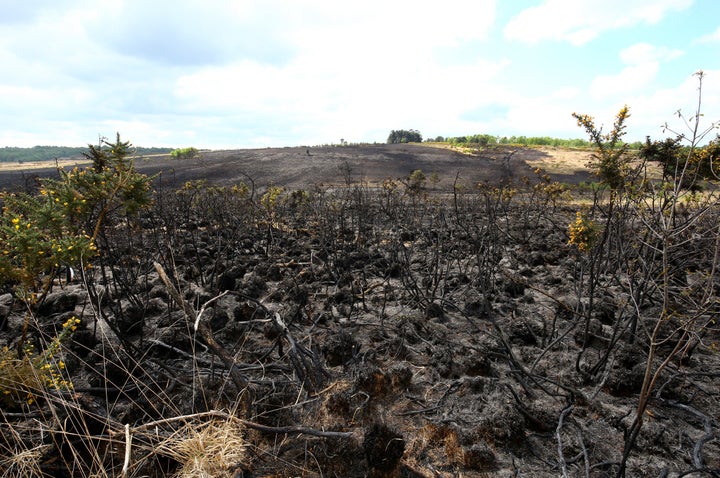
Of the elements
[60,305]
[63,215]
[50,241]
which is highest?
[63,215]

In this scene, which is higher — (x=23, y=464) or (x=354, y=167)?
(x=354, y=167)

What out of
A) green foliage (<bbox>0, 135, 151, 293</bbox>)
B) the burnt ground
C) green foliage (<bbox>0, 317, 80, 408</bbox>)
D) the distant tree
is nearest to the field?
green foliage (<bbox>0, 317, 80, 408</bbox>)

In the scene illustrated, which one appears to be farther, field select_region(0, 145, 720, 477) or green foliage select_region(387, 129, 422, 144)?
green foliage select_region(387, 129, 422, 144)

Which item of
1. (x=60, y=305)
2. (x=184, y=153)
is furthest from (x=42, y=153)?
(x=60, y=305)

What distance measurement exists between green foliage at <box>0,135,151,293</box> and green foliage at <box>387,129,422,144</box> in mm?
76780

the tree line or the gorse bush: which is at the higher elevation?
the tree line

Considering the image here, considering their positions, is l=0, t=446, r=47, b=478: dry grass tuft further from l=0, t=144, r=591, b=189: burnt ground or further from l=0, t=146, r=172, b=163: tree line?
l=0, t=146, r=172, b=163: tree line

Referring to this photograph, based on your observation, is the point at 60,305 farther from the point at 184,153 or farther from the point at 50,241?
the point at 184,153

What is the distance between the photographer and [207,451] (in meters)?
2.32

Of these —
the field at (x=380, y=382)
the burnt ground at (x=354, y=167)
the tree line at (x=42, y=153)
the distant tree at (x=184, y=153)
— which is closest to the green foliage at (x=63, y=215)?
the field at (x=380, y=382)

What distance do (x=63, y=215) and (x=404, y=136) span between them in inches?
3133

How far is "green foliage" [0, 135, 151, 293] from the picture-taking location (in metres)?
2.92

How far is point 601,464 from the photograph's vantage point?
256cm

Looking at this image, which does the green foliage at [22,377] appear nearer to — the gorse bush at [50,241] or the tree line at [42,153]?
the gorse bush at [50,241]
